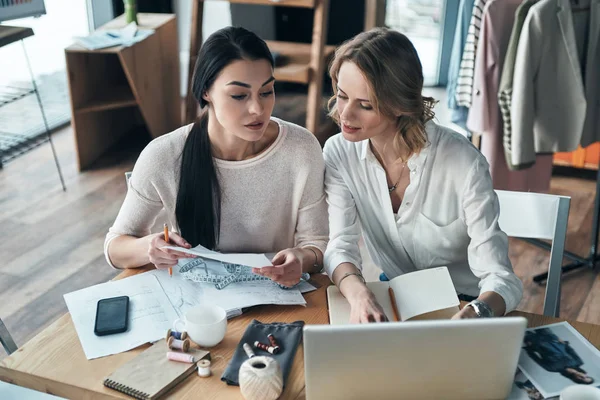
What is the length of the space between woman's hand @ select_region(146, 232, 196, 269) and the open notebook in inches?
13.5

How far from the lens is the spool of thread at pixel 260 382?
1.27 m

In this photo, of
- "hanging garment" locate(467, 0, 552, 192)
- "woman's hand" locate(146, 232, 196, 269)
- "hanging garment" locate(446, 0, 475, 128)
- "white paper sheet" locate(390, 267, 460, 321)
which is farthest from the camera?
"hanging garment" locate(446, 0, 475, 128)

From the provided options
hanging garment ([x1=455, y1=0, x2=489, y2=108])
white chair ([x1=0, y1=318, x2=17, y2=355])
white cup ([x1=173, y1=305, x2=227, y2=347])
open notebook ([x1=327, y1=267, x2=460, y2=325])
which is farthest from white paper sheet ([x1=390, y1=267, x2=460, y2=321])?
hanging garment ([x1=455, y1=0, x2=489, y2=108])

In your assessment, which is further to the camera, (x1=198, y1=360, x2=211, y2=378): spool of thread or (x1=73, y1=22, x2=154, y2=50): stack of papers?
(x1=73, y1=22, x2=154, y2=50): stack of papers

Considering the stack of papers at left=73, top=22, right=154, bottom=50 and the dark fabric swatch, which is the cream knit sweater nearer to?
the dark fabric swatch

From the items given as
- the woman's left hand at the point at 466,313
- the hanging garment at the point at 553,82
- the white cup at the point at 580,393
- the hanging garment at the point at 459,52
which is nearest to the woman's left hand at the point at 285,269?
the woman's left hand at the point at 466,313

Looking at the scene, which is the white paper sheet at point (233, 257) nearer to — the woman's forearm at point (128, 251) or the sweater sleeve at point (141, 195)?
the woman's forearm at point (128, 251)

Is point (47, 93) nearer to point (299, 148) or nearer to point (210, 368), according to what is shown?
point (299, 148)

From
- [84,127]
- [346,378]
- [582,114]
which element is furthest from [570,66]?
[84,127]

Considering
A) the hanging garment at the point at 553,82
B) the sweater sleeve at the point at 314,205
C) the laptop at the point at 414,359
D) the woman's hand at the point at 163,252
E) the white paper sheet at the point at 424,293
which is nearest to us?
the laptop at the point at 414,359

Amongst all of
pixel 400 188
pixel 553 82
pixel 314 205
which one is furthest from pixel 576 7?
pixel 314 205

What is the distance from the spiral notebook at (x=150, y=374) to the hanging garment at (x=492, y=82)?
198 cm

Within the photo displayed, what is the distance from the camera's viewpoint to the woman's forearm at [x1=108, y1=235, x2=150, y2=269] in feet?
5.57

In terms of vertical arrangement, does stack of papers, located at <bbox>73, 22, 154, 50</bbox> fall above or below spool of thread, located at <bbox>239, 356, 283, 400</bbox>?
below
